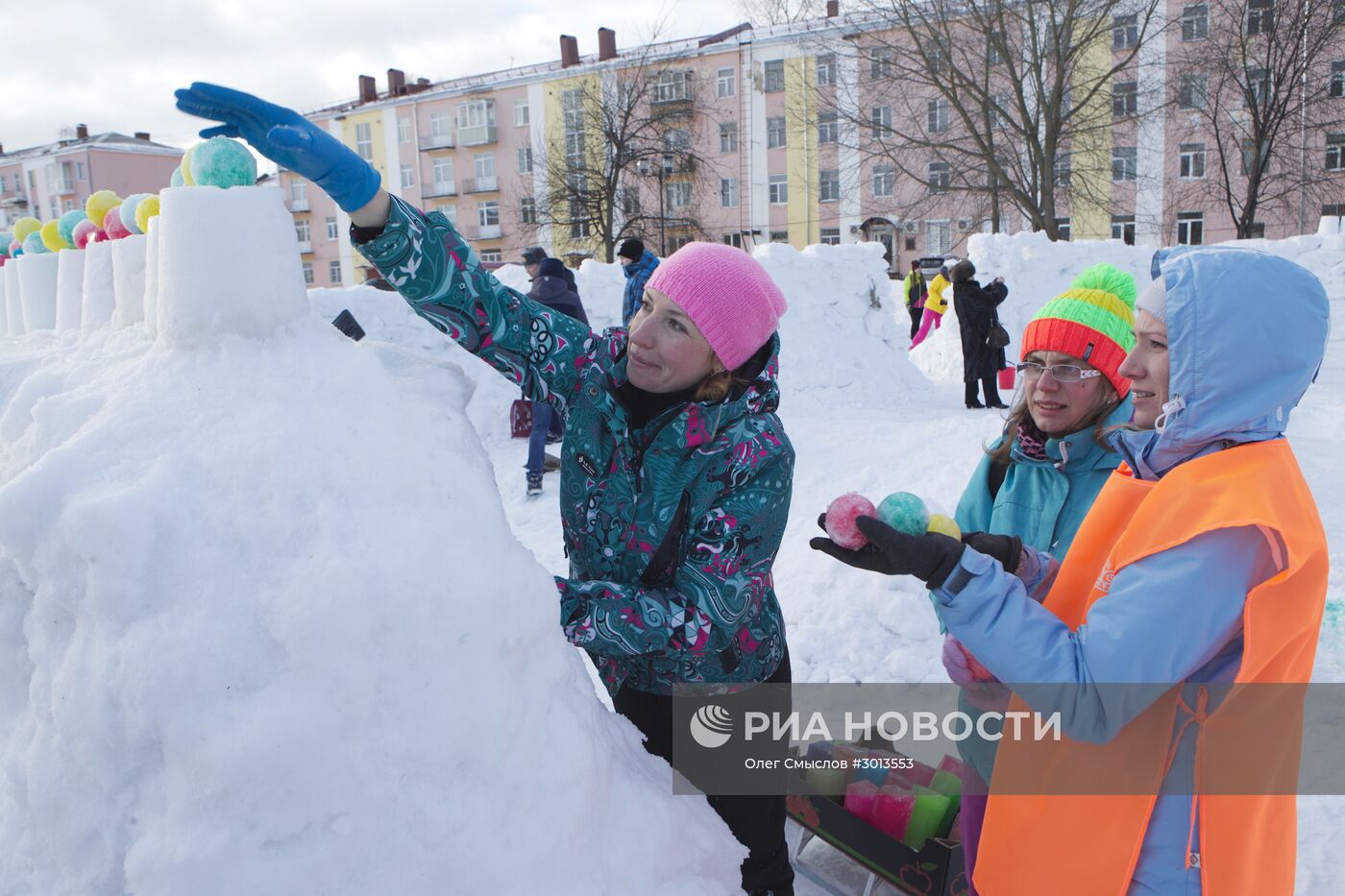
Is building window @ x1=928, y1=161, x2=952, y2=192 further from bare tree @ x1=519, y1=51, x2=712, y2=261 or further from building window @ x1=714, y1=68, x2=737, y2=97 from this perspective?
building window @ x1=714, y1=68, x2=737, y2=97

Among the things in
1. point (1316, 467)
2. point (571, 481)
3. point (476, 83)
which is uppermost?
point (476, 83)

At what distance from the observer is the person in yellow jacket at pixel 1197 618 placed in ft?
4.29

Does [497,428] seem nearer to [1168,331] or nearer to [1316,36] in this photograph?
[1168,331]

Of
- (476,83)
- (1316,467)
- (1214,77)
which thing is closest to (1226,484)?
(1316,467)

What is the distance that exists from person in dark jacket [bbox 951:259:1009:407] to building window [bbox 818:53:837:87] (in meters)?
21.8

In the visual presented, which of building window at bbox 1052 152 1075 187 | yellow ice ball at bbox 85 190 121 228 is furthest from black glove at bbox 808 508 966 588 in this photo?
building window at bbox 1052 152 1075 187

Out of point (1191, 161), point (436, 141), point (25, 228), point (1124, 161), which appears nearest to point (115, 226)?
point (25, 228)

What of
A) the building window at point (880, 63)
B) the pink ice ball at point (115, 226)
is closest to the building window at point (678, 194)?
the building window at point (880, 63)

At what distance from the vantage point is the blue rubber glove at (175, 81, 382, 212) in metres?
1.39

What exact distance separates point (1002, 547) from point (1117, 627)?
22.7 inches

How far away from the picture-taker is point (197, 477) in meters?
1.13

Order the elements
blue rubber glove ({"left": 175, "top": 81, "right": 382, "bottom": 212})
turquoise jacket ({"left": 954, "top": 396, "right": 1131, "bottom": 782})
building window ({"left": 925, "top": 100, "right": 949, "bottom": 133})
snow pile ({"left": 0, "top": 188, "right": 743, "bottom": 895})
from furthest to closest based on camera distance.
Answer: building window ({"left": 925, "top": 100, "right": 949, "bottom": 133}), turquoise jacket ({"left": 954, "top": 396, "right": 1131, "bottom": 782}), blue rubber glove ({"left": 175, "top": 81, "right": 382, "bottom": 212}), snow pile ({"left": 0, "top": 188, "right": 743, "bottom": 895})

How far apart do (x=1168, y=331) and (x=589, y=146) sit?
28.8 metres

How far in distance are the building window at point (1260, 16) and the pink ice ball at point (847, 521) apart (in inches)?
979
